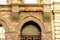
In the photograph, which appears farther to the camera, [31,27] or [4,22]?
[31,27]

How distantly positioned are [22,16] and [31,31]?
3.64 ft

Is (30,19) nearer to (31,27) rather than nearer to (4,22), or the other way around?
(31,27)

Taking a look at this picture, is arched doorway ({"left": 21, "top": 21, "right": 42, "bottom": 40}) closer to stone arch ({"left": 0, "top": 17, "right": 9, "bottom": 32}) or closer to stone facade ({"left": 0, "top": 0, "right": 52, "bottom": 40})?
stone facade ({"left": 0, "top": 0, "right": 52, "bottom": 40})

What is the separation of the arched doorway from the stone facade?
0.35 m

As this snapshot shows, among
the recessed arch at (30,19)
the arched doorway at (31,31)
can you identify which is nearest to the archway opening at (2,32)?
the recessed arch at (30,19)

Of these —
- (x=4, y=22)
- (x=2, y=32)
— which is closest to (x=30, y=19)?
(x=4, y=22)

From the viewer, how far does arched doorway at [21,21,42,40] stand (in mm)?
14336

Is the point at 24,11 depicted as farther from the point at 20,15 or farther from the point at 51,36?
the point at 51,36

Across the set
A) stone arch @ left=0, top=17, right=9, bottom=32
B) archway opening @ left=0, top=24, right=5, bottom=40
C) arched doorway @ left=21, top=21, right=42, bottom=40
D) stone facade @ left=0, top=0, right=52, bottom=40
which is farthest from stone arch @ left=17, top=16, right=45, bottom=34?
archway opening @ left=0, top=24, right=5, bottom=40

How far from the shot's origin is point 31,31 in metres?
14.5

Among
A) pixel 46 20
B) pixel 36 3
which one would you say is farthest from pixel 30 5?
pixel 46 20

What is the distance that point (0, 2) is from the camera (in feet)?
47.9

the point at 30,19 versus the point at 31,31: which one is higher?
the point at 30,19

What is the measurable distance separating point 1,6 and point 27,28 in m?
2.12
